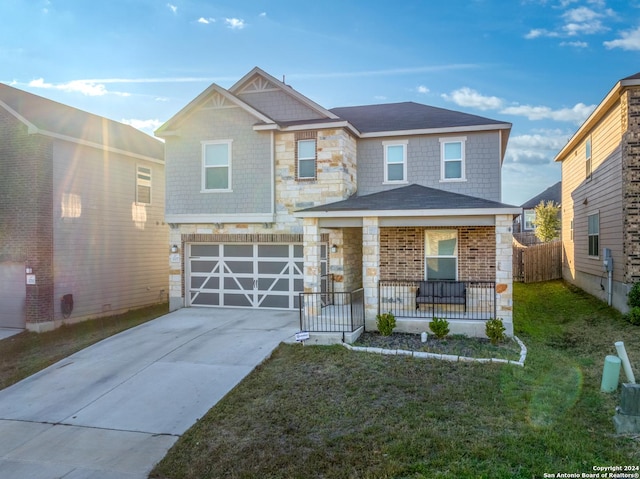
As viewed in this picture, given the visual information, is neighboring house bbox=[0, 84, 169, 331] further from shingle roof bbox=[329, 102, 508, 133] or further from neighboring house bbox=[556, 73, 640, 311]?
neighboring house bbox=[556, 73, 640, 311]

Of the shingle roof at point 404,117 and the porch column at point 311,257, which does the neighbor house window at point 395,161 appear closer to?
the shingle roof at point 404,117

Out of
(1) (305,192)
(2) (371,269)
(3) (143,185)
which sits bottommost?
(2) (371,269)

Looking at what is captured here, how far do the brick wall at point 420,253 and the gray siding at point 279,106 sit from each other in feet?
14.5

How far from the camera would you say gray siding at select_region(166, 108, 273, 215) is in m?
14.0

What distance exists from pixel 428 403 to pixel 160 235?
47.2 ft

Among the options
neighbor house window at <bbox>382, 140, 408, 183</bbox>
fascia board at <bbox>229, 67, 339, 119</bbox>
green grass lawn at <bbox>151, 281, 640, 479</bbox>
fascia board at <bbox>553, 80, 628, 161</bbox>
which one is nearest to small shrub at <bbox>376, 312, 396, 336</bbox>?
green grass lawn at <bbox>151, 281, 640, 479</bbox>

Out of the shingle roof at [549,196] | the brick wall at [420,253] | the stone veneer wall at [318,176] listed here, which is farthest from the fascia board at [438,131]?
the shingle roof at [549,196]

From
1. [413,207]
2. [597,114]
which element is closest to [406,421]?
[413,207]

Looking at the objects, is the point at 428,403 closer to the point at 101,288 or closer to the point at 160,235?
the point at 101,288

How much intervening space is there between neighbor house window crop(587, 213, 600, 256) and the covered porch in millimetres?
5305

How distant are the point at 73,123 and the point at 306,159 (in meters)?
8.10

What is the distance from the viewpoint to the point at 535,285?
2119 centimetres

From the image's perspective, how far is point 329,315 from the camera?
11.8 m

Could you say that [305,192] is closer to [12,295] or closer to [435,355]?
[435,355]
